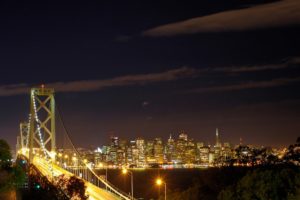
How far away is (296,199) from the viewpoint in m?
24.7

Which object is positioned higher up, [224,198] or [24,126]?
[24,126]

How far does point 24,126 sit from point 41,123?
4523 cm

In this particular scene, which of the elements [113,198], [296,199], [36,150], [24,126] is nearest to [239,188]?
[296,199]

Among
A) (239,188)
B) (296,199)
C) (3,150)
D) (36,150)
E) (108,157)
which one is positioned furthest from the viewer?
(108,157)

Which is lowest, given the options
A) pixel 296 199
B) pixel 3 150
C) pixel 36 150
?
pixel 296 199

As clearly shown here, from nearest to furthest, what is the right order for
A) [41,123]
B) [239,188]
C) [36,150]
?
[239,188] → [41,123] → [36,150]

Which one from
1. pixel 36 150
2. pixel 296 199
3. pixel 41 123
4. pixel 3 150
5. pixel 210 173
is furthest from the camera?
pixel 36 150

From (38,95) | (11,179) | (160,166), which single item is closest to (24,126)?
(38,95)

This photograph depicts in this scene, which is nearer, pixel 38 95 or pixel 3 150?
pixel 3 150

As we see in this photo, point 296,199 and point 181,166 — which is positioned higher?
point 181,166

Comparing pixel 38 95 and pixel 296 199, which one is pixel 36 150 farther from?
pixel 296 199

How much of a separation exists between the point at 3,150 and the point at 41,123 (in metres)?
43.5

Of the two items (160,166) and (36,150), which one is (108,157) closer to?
(160,166)

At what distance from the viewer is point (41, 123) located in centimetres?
7719
